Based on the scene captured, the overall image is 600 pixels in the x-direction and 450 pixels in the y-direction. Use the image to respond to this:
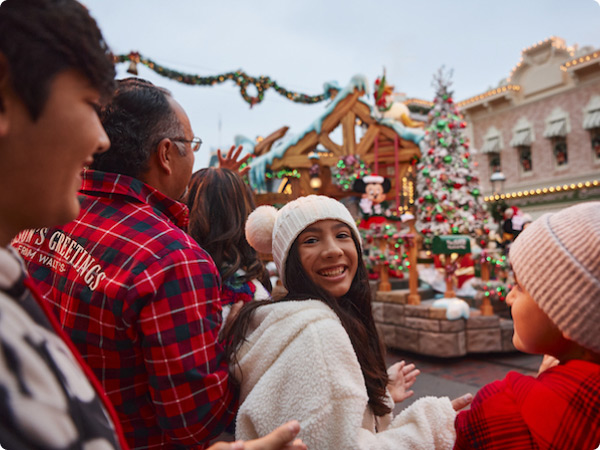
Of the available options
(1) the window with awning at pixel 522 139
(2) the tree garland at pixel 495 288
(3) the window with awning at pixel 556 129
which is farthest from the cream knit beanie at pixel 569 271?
(1) the window with awning at pixel 522 139

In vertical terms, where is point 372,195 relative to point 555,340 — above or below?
above

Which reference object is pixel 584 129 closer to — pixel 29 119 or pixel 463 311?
pixel 463 311

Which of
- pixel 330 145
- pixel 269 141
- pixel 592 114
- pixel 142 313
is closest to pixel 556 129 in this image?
pixel 592 114

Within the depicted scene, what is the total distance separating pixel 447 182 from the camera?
26.6ft

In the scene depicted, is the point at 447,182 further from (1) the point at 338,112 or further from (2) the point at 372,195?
(1) the point at 338,112

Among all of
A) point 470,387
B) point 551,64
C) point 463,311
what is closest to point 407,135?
point 463,311

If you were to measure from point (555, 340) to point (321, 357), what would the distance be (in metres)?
0.64

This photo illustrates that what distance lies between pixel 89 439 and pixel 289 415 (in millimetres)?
749

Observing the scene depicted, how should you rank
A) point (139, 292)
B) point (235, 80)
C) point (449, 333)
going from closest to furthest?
point (139, 292) → point (449, 333) → point (235, 80)

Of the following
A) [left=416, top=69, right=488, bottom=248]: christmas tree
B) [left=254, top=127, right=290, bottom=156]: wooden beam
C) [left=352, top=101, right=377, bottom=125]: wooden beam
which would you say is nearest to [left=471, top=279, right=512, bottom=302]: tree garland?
[left=416, top=69, right=488, bottom=248]: christmas tree

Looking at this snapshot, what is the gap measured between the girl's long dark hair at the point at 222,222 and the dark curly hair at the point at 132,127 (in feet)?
2.56

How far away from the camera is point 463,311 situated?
5.82 metres

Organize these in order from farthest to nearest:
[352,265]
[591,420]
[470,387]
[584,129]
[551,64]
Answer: [551,64], [584,129], [470,387], [352,265], [591,420]

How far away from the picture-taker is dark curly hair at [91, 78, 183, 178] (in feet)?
4.30
